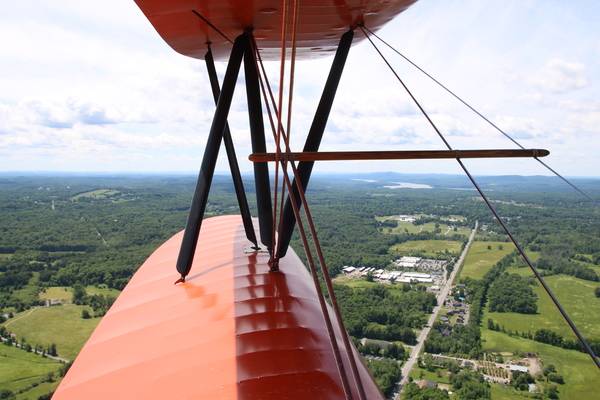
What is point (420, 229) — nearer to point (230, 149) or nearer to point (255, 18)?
point (230, 149)

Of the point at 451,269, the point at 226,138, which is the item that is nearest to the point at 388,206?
the point at 451,269

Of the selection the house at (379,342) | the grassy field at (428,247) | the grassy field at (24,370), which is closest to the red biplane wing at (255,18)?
the house at (379,342)

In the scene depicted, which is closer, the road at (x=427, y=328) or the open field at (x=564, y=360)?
the open field at (x=564, y=360)

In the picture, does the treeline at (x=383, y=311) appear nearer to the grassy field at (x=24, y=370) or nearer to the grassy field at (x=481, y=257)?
the grassy field at (x=481, y=257)

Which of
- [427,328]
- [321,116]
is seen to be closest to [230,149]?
[321,116]

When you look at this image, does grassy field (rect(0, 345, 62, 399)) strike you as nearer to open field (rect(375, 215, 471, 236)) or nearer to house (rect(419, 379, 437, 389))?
house (rect(419, 379, 437, 389))

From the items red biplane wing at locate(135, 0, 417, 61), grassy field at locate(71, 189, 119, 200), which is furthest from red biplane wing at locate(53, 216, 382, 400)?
grassy field at locate(71, 189, 119, 200)
